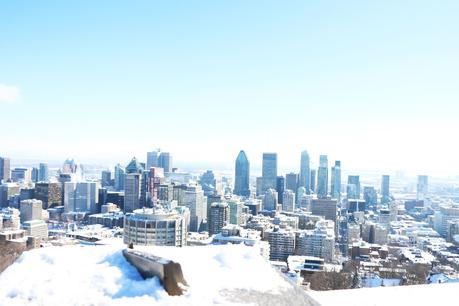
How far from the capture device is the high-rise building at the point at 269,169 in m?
53.7

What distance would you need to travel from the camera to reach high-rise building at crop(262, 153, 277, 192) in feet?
176

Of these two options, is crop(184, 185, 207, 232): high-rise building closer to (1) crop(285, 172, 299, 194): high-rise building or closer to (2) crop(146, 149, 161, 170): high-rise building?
(1) crop(285, 172, 299, 194): high-rise building

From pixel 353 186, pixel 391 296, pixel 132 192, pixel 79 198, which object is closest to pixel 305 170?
pixel 353 186

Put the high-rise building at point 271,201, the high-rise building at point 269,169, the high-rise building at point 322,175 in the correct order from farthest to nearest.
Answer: the high-rise building at point 322,175, the high-rise building at point 269,169, the high-rise building at point 271,201

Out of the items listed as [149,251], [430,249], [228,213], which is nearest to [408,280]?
[149,251]

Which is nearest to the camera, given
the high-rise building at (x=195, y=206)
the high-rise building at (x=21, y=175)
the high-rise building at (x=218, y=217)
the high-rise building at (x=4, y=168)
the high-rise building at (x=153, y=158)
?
the high-rise building at (x=218, y=217)

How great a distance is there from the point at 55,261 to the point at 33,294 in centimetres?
20

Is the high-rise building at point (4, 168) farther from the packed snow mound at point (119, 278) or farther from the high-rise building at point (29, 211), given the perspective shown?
the packed snow mound at point (119, 278)

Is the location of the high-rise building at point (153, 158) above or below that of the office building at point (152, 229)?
above

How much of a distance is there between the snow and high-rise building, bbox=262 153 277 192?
5028cm

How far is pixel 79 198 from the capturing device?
38219 millimetres

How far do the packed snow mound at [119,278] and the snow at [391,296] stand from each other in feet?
3.58

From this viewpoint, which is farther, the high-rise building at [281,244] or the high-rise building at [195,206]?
the high-rise building at [195,206]

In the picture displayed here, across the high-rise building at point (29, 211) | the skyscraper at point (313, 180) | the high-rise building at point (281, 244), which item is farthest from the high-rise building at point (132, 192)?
the skyscraper at point (313, 180)
